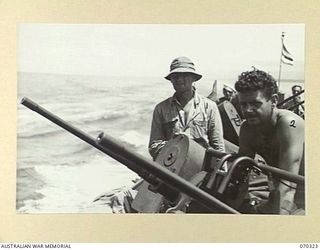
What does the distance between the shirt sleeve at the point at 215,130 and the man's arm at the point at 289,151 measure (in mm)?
106

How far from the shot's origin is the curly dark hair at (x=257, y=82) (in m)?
1.03

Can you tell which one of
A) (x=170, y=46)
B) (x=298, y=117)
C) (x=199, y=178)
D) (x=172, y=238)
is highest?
(x=170, y=46)

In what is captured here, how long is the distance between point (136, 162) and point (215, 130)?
0.16 metres

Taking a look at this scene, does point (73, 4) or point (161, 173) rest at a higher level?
point (73, 4)

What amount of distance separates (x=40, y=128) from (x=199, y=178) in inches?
12.0

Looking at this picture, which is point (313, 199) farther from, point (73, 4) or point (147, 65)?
point (73, 4)

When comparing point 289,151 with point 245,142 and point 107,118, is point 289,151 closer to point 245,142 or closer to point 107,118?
point 245,142

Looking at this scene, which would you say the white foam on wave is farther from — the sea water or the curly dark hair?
the curly dark hair

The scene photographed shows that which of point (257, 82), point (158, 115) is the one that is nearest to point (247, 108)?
point (257, 82)

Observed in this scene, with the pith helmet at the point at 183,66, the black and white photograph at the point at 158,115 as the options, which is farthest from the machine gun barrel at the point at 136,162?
the pith helmet at the point at 183,66

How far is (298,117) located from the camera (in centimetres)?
103

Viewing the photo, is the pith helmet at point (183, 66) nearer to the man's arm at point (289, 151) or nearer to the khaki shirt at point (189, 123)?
the khaki shirt at point (189, 123)

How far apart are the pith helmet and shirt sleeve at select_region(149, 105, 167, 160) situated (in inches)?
2.9

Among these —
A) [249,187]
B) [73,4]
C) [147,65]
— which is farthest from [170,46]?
[249,187]
